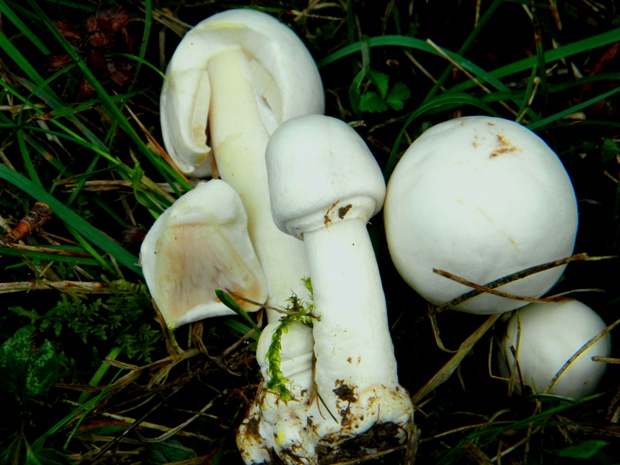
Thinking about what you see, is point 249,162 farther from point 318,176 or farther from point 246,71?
point 318,176

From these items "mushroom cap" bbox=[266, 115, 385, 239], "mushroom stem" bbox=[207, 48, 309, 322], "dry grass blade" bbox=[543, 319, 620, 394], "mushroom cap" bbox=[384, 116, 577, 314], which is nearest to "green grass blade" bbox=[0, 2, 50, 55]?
"mushroom stem" bbox=[207, 48, 309, 322]

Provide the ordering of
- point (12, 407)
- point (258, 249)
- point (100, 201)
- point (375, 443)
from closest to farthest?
point (375, 443), point (12, 407), point (258, 249), point (100, 201)

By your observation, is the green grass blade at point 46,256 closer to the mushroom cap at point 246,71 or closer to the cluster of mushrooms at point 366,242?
the cluster of mushrooms at point 366,242

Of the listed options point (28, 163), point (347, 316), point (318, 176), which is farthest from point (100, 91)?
point (347, 316)

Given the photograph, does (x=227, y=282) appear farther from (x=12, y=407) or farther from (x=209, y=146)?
(x=12, y=407)

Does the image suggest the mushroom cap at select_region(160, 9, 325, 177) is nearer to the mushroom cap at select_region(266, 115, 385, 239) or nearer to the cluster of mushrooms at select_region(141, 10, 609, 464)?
the cluster of mushrooms at select_region(141, 10, 609, 464)

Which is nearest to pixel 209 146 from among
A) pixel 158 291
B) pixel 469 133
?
pixel 158 291
